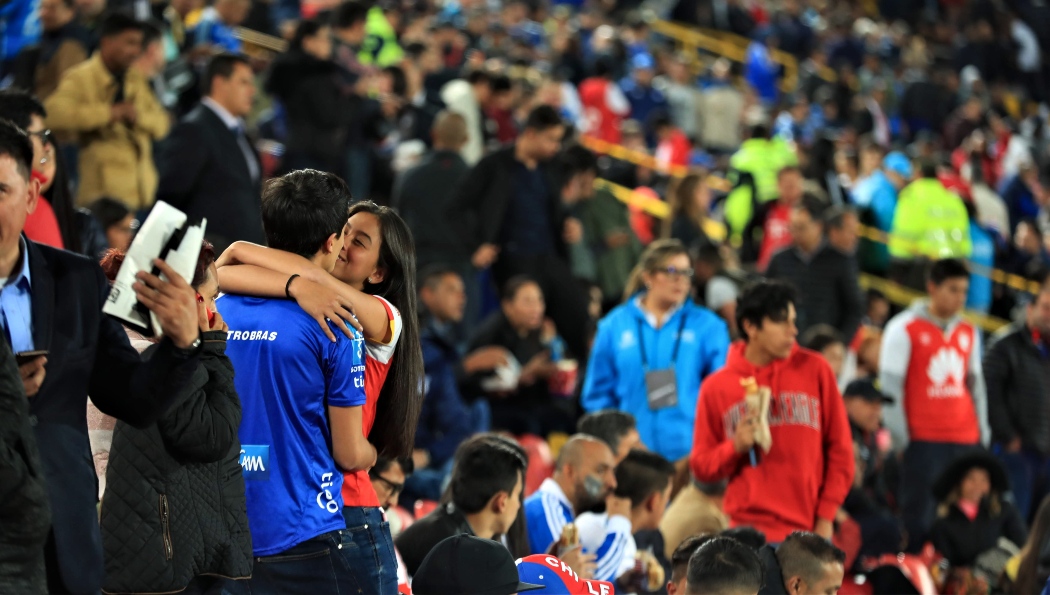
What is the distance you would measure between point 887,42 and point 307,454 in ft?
80.5

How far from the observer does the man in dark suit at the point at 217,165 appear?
7.65 meters

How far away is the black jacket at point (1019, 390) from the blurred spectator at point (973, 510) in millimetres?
1184

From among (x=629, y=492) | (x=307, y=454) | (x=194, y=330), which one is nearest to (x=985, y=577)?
(x=629, y=492)

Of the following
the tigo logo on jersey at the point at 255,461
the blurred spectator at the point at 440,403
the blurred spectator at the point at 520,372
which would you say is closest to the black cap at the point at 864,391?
the blurred spectator at the point at 520,372

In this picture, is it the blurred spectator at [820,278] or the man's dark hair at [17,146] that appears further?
the blurred spectator at [820,278]

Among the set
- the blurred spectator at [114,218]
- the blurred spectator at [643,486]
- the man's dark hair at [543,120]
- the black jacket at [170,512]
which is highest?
the black jacket at [170,512]

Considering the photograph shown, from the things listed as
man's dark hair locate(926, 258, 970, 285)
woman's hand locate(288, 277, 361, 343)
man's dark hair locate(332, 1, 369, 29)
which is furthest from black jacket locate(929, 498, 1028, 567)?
man's dark hair locate(332, 1, 369, 29)

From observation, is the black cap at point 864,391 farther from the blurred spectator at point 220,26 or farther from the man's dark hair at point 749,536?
the blurred spectator at point 220,26

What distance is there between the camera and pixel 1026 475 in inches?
386

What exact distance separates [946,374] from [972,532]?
133 cm

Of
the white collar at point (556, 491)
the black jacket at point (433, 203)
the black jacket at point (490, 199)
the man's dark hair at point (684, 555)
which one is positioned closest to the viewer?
the man's dark hair at point (684, 555)

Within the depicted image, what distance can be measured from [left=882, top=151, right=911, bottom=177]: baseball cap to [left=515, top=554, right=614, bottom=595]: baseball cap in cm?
1287

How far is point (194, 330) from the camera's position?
10.3ft

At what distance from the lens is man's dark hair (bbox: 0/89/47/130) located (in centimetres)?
571
